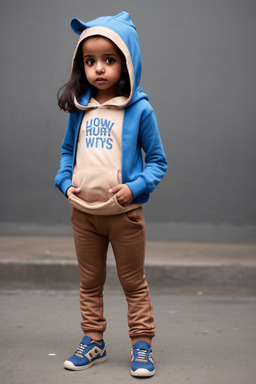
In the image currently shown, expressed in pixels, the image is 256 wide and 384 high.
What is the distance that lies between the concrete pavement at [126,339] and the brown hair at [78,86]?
135 centimetres

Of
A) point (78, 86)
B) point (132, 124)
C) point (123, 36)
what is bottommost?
point (132, 124)

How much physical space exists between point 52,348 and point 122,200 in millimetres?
1103

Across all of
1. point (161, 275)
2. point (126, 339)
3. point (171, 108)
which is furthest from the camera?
point (171, 108)

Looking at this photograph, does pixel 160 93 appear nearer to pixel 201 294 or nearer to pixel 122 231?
pixel 201 294

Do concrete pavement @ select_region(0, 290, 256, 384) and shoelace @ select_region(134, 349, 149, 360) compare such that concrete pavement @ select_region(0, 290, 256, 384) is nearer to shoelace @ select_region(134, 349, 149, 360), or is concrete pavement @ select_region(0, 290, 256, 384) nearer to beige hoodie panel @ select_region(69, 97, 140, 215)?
shoelace @ select_region(134, 349, 149, 360)

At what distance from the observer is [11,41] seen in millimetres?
6832

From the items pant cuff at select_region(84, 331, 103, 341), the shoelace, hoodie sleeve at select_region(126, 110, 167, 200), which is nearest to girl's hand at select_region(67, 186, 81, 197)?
hoodie sleeve at select_region(126, 110, 167, 200)

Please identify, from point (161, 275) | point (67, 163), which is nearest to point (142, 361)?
point (67, 163)

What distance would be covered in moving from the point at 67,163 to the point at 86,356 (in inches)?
39.6

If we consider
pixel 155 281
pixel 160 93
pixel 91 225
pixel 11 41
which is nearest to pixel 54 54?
pixel 11 41

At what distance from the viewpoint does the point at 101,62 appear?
10.0 feet

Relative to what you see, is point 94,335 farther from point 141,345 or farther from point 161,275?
point 161,275

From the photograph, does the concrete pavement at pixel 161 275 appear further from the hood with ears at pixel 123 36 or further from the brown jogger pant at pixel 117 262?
the hood with ears at pixel 123 36

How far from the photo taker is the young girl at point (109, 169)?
9.90 ft
